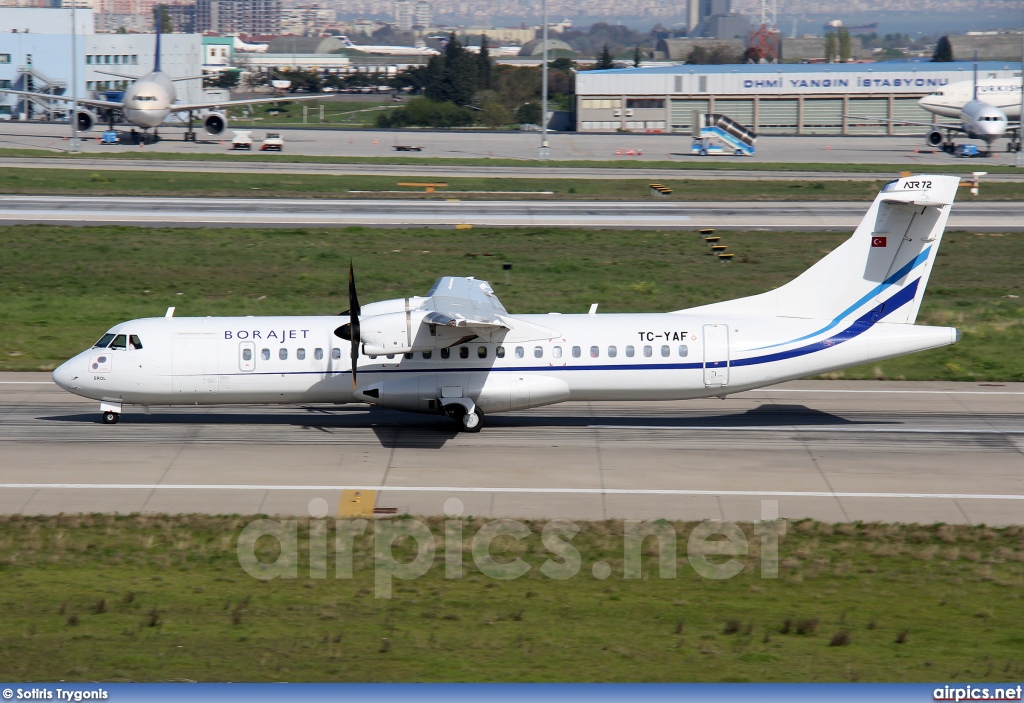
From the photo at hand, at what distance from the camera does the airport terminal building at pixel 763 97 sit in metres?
134

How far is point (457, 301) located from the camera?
26438 mm

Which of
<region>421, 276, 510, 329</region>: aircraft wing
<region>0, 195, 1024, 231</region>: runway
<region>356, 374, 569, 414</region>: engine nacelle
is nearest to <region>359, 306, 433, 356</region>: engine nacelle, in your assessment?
<region>421, 276, 510, 329</region>: aircraft wing

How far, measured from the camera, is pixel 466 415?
27844mm

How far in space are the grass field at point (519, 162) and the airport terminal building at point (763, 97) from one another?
150ft

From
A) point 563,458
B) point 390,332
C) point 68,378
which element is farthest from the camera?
point 68,378

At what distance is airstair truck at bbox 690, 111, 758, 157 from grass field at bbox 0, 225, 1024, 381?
152 feet

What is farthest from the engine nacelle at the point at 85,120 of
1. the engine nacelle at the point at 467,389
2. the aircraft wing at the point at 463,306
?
the engine nacelle at the point at 467,389

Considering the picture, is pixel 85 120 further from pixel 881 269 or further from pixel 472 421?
pixel 881 269

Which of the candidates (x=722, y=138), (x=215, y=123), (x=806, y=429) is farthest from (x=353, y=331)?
(x=722, y=138)

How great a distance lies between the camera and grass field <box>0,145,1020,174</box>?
84.6 meters

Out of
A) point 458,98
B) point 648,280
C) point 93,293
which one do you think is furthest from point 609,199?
point 458,98

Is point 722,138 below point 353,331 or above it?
above

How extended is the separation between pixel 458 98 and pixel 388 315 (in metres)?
143

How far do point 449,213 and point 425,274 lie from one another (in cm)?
1510
